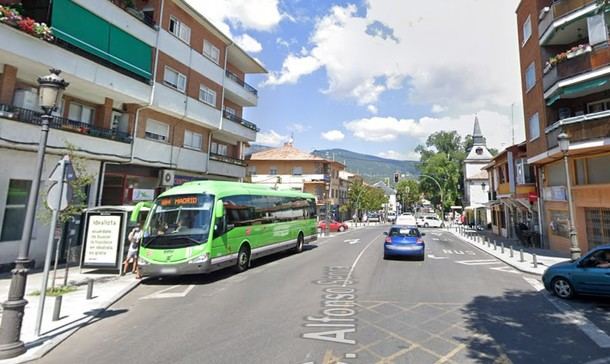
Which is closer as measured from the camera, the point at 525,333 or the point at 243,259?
the point at 525,333

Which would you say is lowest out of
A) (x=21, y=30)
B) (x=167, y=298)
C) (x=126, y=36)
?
Result: (x=167, y=298)

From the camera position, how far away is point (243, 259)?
1260 cm

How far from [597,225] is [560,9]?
1101 centimetres

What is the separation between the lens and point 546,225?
20.0 m

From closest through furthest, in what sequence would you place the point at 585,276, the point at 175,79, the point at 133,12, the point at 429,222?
1. the point at 585,276
2. the point at 133,12
3. the point at 175,79
4. the point at 429,222

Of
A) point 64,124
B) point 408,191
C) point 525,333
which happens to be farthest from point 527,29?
point 408,191

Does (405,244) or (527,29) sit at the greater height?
(527,29)

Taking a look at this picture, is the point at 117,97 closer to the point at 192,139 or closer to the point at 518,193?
the point at 192,139

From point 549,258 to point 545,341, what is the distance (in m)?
13.0

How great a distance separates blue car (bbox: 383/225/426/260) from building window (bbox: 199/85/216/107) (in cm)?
1388

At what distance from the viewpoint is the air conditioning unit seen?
57.9ft

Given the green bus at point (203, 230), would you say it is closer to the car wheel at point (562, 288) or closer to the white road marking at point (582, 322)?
the white road marking at point (582, 322)

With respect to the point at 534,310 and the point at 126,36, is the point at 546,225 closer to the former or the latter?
the point at 534,310

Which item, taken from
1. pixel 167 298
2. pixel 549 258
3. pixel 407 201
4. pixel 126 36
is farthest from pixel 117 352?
pixel 407 201
